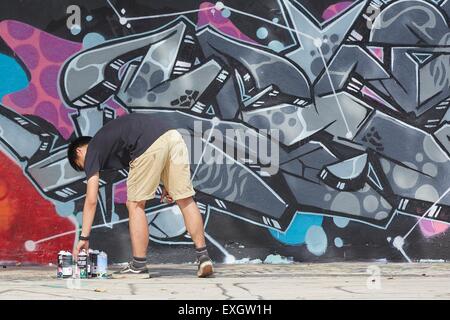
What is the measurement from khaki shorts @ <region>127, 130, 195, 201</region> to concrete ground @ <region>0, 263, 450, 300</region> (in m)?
0.66

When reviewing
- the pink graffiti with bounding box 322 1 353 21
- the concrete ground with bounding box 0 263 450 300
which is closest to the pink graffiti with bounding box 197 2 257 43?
the pink graffiti with bounding box 322 1 353 21

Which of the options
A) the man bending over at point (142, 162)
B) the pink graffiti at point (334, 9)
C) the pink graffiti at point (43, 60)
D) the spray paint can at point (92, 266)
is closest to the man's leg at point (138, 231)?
the man bending over at point (142, 162)

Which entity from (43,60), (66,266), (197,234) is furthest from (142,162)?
(43,60)

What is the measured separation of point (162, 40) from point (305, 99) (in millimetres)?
1431

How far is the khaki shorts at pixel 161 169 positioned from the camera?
23.7 ft

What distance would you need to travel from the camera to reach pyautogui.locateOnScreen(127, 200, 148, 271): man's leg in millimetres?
7227

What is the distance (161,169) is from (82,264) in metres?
0.95

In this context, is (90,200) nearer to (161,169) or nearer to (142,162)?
(142,162)

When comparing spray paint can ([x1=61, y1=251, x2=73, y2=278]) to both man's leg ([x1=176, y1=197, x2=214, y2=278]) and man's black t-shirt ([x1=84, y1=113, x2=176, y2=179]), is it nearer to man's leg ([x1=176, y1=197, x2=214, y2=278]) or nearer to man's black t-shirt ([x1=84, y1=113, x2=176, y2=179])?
man's black t-shirt ([x1=84, y1=113, x2=176, y2=179])

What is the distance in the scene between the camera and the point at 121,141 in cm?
725

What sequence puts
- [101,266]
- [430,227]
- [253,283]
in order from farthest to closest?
[430,227], [101,266], [253,283]

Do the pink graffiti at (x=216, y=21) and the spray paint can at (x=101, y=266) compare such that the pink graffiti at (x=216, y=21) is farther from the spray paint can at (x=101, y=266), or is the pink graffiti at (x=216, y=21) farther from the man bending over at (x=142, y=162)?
the spray paint can at (x=101, y=266)
